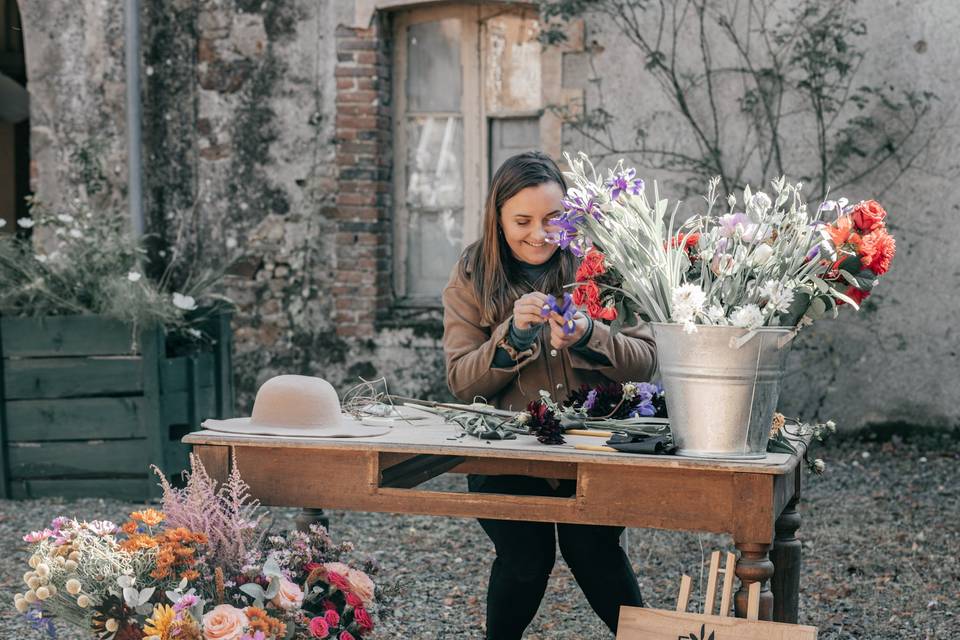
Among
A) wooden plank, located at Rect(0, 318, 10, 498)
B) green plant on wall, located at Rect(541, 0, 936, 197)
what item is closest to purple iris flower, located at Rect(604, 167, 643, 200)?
wooden plank, located at Rect(0, 318, 10, 498)

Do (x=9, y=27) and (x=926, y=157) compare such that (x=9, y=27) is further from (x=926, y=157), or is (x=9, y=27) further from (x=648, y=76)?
(x=926, y=157)

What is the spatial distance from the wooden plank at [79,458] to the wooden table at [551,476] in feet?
9.87

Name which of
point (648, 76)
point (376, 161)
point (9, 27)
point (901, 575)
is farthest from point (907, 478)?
point (9, 27)

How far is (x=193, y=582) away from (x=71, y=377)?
128 inches

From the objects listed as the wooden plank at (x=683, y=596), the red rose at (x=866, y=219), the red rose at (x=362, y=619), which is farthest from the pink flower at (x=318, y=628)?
the red rose at (x=866, y=219)

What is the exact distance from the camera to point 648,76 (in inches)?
286

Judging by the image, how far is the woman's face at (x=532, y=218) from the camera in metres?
3.16

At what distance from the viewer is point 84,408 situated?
18.9ft

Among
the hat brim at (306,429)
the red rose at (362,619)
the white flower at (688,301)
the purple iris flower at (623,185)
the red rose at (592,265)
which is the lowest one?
the red rose at (362,619)

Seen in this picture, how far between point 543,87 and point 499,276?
169 inches

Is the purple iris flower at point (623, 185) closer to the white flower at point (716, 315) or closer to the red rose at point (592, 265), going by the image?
the red rose at point (592, 265)

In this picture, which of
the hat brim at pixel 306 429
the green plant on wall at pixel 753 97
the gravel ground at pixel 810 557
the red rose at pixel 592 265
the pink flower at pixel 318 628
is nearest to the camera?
the red rose at pixel 592 265

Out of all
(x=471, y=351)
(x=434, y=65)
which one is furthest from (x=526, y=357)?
(x=434, y=65)

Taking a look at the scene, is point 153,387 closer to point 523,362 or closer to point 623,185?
point 523,362
